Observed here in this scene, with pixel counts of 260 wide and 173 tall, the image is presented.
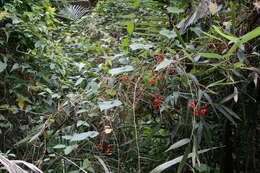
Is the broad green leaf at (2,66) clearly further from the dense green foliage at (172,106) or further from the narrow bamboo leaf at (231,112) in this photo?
the narrow bamboo leaf at (231,112)

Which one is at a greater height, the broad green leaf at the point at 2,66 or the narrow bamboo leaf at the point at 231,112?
the broad green leaf at the point at 2,66

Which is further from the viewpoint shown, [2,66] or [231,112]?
[2,66]

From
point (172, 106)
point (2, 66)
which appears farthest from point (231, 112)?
point (2, 66)

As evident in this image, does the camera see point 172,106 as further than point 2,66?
No

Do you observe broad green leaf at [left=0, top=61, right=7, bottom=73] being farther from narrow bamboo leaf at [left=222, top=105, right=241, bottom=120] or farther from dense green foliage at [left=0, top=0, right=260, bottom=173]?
narrow bamboo leaf at [left=222, top=105, right=241, bottom=120]

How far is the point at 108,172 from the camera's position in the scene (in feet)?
3.09

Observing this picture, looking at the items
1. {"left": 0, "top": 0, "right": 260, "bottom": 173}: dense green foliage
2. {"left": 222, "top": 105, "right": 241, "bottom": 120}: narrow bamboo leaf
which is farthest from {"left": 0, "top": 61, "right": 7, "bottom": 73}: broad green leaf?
{"left": 222, "top": 105, "right": 241, "bottom": 120}: narrow bamboo leaf

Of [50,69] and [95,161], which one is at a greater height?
[50,69]

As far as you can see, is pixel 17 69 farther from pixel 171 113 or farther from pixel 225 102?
pixel 225 102

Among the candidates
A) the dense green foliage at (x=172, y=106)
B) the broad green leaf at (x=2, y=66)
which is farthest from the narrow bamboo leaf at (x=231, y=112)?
the broad green leaf at (x=2, y=66)

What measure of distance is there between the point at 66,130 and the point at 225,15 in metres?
0.76

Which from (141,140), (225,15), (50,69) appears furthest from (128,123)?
(50,69)

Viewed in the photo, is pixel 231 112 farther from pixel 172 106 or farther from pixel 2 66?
pixel 2 66

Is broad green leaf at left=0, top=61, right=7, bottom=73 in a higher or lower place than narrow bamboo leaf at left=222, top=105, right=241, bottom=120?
higher
